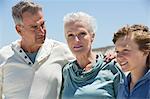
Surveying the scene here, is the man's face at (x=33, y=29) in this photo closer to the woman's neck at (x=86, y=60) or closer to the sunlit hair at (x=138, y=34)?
the woman's neck at (x=86, y=60)

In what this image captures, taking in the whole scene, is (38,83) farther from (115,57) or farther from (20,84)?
(115,57)

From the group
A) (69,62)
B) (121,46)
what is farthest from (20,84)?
(121,46)

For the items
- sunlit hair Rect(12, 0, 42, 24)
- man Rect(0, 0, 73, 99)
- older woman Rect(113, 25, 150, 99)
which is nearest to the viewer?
older woman Rect(113, 25, 150, 99)

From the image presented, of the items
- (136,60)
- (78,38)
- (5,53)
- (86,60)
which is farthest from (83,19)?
(5,53)

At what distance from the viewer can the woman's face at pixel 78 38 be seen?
7.30 ft

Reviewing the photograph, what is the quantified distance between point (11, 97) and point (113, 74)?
27.4 inches

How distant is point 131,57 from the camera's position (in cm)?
201

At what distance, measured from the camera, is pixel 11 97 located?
8.12ft

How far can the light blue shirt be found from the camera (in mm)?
2125

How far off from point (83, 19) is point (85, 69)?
29 centimetres

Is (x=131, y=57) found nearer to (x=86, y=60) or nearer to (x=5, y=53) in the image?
(x=86, y=60)

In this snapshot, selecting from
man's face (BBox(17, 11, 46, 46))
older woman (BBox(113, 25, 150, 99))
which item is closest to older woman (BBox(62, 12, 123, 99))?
older woman (BBox(113, 25, 150, 99))

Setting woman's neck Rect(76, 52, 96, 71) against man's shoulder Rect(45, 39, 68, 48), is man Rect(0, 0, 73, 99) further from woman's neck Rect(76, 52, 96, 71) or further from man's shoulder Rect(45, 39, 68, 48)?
woman's neck Rect(76, 52, 96, 71)

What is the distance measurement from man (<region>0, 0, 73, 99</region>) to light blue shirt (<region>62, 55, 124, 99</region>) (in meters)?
0.17
